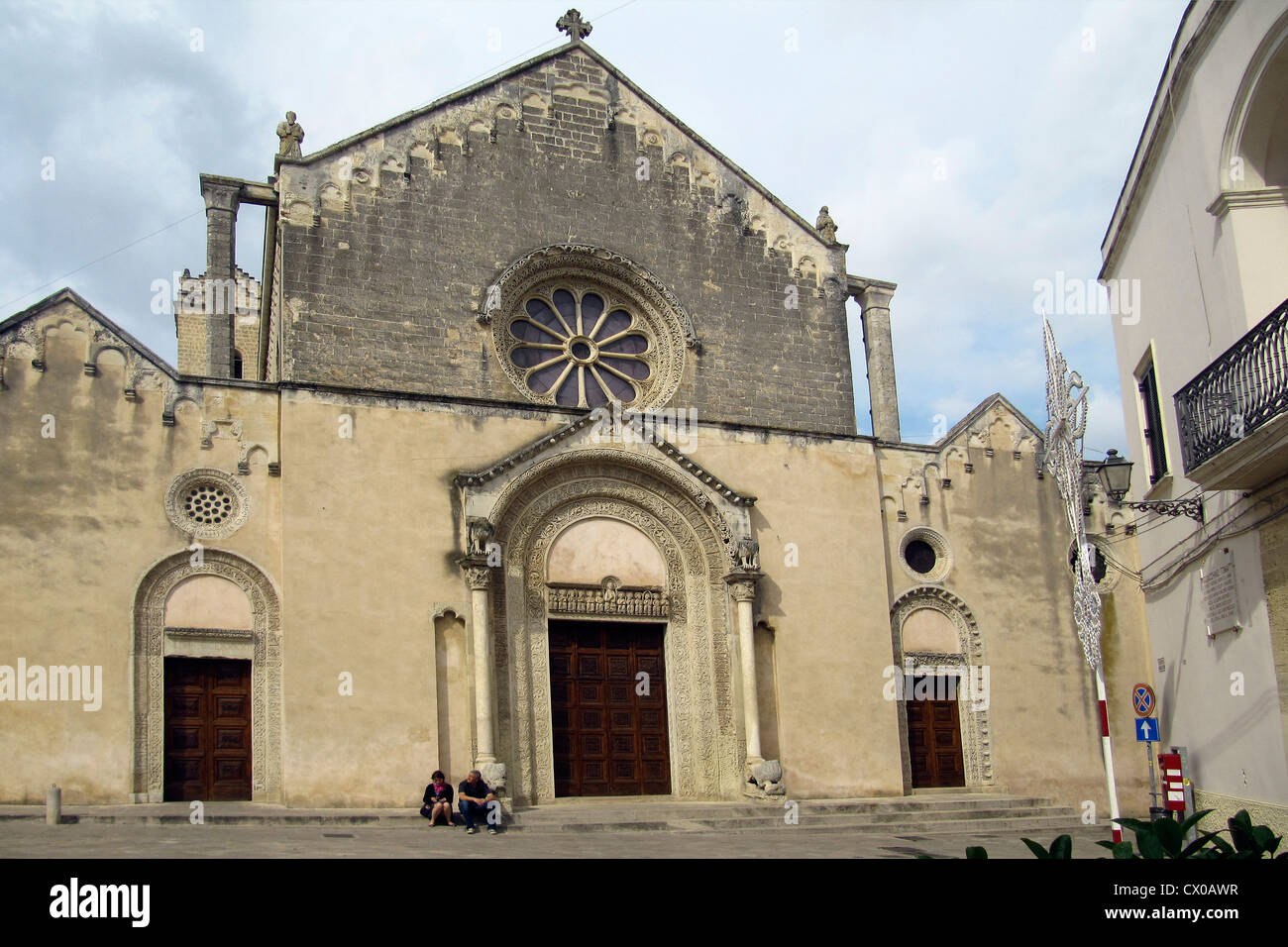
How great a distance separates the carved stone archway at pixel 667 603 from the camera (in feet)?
59.1

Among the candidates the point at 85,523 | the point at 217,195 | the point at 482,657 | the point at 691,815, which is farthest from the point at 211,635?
the point at 691,815

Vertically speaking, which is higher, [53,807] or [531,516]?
[531,516]

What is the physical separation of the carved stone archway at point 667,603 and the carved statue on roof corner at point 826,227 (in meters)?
5.91

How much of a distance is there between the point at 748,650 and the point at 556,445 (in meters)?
4.28

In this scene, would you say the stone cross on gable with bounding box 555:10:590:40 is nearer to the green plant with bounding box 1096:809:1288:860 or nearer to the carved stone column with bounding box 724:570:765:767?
the carved stone column with bounding box 724:570:765:767

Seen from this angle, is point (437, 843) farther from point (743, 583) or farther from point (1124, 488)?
point (1124, 488)

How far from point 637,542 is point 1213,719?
8609 millimetres

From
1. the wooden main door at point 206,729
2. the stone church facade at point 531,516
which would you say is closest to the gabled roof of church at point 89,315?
the stone church facade at point 531,516

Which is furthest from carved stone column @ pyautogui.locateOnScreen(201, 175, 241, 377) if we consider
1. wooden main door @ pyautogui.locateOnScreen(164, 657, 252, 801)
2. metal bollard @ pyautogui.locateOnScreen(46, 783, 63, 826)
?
metal bollard @ pyautogui.locateOnScreen(46, 783, 63, 826)

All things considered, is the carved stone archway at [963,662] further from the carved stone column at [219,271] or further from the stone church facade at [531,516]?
the carved stone column at [219,271]

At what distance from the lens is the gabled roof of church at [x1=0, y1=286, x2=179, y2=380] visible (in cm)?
1645

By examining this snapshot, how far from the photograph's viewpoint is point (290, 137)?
1905 cm
